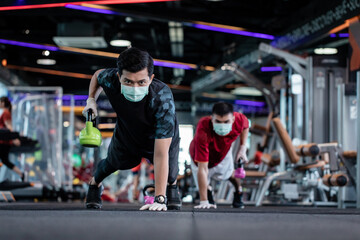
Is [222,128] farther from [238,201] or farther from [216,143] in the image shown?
[238,201]

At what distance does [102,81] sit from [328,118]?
6.90 m

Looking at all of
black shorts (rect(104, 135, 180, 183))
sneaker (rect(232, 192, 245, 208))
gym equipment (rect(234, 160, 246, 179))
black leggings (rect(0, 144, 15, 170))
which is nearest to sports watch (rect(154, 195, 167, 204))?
black shorts (rect(104, 135, 180, 183))

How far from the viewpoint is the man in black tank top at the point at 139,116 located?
3.62m

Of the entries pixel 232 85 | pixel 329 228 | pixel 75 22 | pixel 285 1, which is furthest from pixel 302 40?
pixel 329 228

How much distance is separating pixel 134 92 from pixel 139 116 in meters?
0.28

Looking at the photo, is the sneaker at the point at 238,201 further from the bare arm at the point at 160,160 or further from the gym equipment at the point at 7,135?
the gym equipment at the point at 7,135

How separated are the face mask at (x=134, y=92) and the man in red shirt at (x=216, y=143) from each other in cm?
171

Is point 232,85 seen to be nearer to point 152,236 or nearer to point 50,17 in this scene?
point 50,17

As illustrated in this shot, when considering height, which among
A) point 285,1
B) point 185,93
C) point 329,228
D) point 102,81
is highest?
point 285,1

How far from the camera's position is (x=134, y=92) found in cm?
A: 363

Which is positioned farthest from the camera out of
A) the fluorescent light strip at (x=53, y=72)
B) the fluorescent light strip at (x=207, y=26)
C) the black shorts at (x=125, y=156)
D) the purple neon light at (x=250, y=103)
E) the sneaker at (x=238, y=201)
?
the purple neon light at (x=250, y=103)

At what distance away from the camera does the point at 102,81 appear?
154 inches

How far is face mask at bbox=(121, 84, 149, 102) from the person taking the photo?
363cm

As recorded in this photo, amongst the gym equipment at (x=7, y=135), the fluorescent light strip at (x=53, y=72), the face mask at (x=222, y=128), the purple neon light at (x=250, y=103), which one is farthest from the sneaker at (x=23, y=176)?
the purple neon light at (x=250, y=103)
